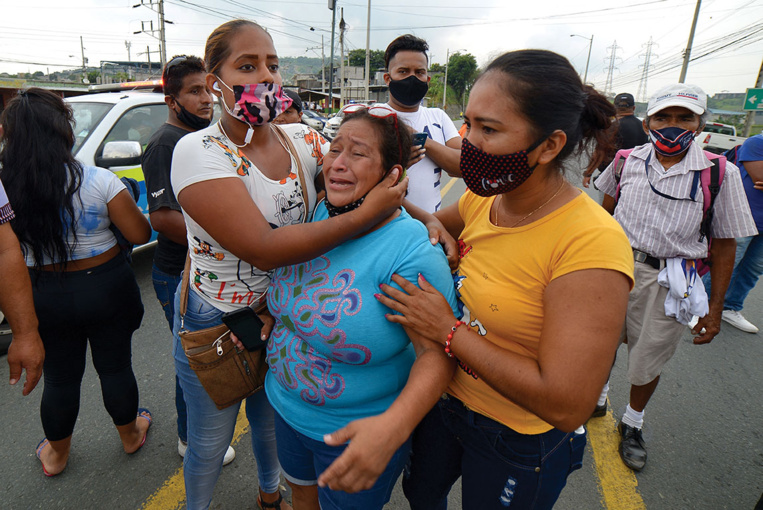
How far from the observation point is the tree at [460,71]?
242ft

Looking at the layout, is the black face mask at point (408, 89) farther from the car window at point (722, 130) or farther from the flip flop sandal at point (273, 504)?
the car window at point (722, 130)

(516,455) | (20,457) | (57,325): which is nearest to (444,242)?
(516,455)

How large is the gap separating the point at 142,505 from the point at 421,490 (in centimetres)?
158

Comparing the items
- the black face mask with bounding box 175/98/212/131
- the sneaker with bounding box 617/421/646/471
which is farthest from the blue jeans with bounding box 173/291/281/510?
the sneaker with bounding box 617/421/646/471

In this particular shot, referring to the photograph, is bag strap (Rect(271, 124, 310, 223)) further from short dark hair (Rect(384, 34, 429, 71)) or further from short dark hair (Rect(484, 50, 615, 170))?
short dark hair (Rect(384, 34, 429, 71))

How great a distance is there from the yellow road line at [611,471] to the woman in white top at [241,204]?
6.51 ft

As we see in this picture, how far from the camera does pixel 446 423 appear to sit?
1.60 m

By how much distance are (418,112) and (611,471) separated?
8.51 feet

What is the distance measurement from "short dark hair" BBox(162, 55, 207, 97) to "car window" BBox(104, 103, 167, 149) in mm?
2057

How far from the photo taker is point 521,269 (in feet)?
4.17

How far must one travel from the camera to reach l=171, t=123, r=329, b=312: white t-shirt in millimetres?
1421

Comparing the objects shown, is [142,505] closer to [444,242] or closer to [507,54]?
[444,242]

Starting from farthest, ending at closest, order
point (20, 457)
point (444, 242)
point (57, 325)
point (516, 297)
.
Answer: point (20, 457)
point (57, 325)
point (444, 242)
point (516, 297)

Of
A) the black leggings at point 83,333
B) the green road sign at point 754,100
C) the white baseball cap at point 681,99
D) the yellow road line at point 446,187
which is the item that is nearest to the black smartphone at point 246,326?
the black leggings at point 83,333
